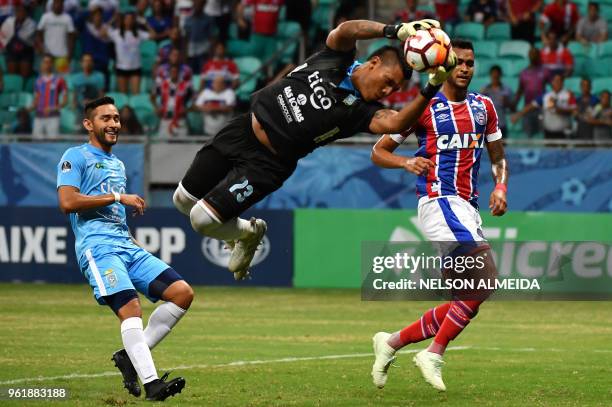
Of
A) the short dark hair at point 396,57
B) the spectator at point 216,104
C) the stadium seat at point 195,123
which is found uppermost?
the short dark hair at point 396,57

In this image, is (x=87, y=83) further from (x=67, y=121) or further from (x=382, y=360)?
(x=382, y=360)

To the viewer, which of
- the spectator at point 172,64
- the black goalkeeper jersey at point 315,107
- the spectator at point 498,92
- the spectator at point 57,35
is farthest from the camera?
the spectator at point 57,35

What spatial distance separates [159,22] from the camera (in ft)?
84.2

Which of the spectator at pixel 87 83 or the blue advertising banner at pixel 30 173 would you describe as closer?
the blue advertising banner at pixel 30 173

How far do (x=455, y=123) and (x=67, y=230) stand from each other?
1213cm

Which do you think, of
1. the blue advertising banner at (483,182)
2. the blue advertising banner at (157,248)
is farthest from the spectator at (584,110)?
the blue advertising banner at (157,248)

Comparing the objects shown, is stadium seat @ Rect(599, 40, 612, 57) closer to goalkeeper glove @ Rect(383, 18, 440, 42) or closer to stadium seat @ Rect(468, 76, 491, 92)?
stadium seat @ Rect(468, 76, 491, 92)

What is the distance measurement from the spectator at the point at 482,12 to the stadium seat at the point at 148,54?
6.18 metres

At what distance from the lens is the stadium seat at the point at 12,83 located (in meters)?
25.3

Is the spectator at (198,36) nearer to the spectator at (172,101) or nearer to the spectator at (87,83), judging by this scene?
the spectator at (172,101)

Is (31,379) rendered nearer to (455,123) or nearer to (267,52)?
(455,123)

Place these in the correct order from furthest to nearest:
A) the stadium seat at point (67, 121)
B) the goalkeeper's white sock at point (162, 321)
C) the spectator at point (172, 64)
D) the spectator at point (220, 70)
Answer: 1. the spectator at point (172, 64)
2. the spectator at point (220, 70)
3. the stadium seat at point (67, 121)
4. the goalkeeper's white sock at point (162, 321)

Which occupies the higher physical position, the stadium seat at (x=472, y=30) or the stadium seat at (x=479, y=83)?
the stadium seat at (x=472, y=30)

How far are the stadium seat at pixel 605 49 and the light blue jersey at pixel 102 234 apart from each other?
1525cm
